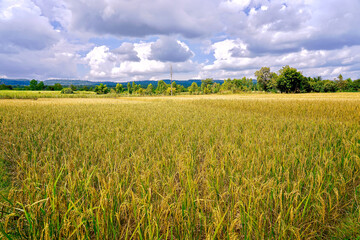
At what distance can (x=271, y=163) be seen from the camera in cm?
276

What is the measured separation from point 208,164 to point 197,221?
1.32 meters

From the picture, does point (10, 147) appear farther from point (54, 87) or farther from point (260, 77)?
point (54, 87)

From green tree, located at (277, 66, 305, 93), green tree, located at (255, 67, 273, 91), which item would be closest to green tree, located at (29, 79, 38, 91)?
green tree, located at (255, 67, 273, 91)

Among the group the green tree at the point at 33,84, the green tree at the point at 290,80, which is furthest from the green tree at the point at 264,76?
the green tree at the point at 33,84

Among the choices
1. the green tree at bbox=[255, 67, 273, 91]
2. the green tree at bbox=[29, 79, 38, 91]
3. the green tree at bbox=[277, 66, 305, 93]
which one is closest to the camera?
the green tree at bbox=[277, 66, 305, 93]

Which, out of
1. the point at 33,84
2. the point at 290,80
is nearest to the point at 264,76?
the point at 290,80

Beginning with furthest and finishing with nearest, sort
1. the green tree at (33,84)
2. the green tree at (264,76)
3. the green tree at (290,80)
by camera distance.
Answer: the green tree at (33,84)
the green tree at (264,76)
the green tree at (290,80)

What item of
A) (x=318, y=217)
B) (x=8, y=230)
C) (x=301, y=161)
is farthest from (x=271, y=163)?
(x=8, y=230)

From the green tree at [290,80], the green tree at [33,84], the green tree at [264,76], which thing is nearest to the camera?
the green tree at [290,80]

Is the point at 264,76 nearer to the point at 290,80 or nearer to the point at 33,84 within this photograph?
the point at 290,80

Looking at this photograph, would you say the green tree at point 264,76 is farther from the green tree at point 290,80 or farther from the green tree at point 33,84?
the green tree at point 33,84

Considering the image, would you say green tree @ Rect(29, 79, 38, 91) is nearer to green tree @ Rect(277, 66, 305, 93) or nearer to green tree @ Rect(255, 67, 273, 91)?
green tree @ Rect(255, 67, 273, 91)

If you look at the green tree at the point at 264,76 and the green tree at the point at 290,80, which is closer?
the green tree at the point at 290,80

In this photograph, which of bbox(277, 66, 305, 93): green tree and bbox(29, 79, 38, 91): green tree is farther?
bbox(29, 79, 38, 91): green tree
